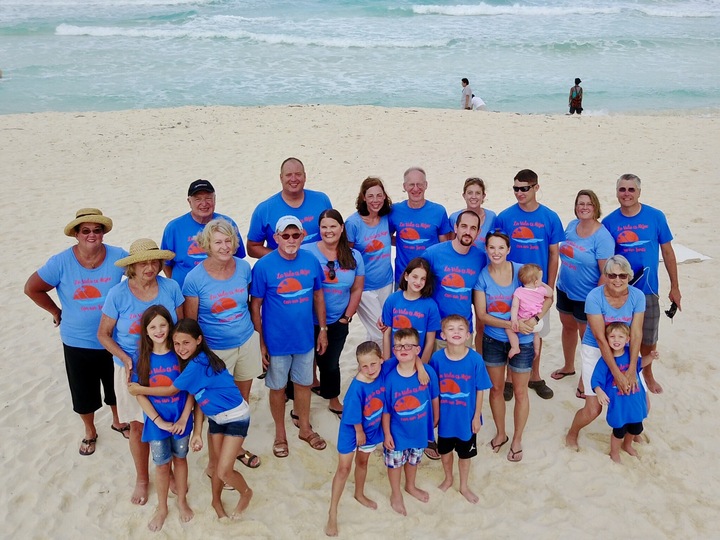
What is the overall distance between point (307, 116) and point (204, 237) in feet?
38.7

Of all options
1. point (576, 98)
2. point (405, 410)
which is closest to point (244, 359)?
point (405, 410)

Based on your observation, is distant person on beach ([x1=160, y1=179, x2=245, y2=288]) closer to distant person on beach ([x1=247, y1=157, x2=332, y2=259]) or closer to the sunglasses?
distant person on beach ([x1=247, y1=157, x2=332, y2=259])

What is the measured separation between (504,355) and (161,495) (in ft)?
8.47

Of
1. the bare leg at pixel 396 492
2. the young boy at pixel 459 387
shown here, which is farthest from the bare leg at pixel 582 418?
the bare leg at pixel 396 492

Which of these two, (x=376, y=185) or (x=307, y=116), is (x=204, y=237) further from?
(x=307, y=116)

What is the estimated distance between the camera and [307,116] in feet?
49.5

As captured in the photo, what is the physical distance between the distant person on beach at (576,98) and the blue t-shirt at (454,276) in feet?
46.8

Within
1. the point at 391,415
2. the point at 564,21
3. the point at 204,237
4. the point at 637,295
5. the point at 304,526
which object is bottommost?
the point at 304,526

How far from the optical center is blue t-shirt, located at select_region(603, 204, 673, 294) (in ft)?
15.7

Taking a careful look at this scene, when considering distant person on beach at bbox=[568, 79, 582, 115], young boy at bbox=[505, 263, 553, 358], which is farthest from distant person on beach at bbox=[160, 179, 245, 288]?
distant person on beach at bbox=[568, 79, 582, 115]

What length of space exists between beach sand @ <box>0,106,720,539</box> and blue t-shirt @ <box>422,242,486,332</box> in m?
1.20

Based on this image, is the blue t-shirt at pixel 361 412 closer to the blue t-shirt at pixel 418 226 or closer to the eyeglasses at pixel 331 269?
the eyeglasses at pixel 331 269

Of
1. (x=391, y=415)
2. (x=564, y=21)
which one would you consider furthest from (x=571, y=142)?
(x=564, y=21)

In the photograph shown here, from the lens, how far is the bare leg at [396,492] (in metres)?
3.99
